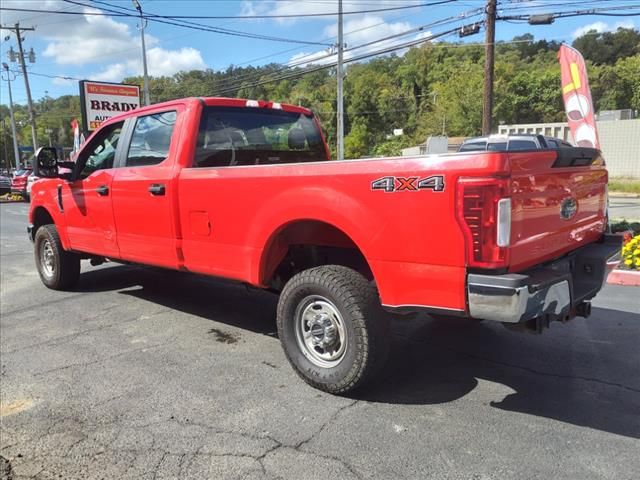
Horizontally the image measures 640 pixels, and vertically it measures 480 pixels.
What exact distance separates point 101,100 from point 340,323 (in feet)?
57.0

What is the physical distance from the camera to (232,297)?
628 centimetres

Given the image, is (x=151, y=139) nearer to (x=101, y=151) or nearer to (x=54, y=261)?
(x=101, y=151)

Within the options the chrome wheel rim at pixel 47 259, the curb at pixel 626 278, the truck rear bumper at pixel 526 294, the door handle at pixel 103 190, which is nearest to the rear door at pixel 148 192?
the door handle at pixel 103 190

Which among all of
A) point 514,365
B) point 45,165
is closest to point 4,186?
point 45,165

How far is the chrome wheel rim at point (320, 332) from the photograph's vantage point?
138 inches

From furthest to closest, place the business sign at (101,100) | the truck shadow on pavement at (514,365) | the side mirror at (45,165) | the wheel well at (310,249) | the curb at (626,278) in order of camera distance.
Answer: the business sign at (101,100)
the curb at (626,278)
the side mirror at (45,165)
the wheel well at (310,249)
the truck shadow on pavement at (514,365)

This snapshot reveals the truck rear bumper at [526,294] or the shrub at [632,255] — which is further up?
the truck rear bumper at [526,294]

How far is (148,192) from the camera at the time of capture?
15.3 ft

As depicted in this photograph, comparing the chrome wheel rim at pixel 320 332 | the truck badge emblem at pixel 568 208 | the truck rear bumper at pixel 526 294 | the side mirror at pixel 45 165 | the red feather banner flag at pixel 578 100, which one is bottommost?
the chrome wheel rim at pixel 320 332


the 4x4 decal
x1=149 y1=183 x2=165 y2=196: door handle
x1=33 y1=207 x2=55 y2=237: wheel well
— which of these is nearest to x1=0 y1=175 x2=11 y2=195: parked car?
x1=33 y1=207 x2=55 y2=237: wheel well

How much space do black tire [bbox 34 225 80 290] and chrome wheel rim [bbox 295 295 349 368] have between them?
4082 mm

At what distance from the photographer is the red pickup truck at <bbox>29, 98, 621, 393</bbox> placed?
8.98ft

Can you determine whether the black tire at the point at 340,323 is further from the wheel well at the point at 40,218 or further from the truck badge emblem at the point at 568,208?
the wheel well at the point at 40,218

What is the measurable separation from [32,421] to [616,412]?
3637mm
